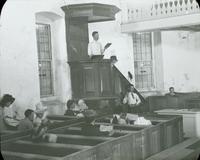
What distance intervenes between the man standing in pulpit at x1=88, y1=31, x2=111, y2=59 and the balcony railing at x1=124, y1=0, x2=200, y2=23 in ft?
0.98

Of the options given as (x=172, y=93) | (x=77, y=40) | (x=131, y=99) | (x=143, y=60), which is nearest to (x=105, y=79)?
(x=131, y=99)

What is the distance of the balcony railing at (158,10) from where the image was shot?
9.61 feet

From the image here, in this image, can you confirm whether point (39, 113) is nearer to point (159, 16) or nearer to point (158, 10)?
point (158, 10)

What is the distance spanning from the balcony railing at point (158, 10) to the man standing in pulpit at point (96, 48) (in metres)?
0.30

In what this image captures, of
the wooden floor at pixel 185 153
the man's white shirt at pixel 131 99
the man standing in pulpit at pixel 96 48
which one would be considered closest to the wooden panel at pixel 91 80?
the man standing in pulpit at pixel 96 48

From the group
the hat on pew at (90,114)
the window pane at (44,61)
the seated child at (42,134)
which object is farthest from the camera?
the hat on pew at (90,114)

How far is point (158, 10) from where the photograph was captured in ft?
9.79

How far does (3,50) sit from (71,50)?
28.7 inches

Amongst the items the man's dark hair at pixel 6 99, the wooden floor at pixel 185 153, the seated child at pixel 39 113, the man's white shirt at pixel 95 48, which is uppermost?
the man's white shirt at pixel 95 48

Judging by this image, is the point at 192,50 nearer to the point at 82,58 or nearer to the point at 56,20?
the point at 82,58

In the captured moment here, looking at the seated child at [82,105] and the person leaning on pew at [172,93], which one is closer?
the seated child at [82,105]

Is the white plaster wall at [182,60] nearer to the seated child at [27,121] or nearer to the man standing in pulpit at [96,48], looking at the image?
the man standing in pulpit at [96,48]

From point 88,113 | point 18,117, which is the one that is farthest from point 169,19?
point 18,117

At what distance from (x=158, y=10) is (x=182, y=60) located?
1.70ft
